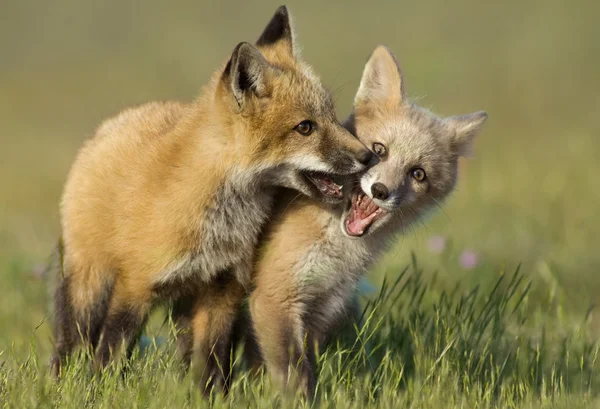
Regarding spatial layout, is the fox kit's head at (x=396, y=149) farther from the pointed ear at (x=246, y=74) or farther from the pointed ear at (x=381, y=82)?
the pointed ear at (x=246, y=74)

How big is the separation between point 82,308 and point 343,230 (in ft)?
5.02

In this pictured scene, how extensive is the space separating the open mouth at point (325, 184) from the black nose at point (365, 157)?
230 millimetres

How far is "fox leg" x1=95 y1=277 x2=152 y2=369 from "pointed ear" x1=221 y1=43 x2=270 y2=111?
1098mm

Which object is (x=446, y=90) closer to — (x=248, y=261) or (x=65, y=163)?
(x=65, y=163)

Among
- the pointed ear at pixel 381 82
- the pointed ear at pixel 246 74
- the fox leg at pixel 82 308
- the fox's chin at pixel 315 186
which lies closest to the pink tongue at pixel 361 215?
the fox's chin at pixel 315 186

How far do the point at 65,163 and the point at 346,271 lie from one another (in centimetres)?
1068

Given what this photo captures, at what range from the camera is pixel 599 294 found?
7000 millimetres

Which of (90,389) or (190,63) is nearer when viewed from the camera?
(90,389)

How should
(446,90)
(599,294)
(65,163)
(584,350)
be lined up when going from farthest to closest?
(446,90), (65,163), (599,294), (584,350)

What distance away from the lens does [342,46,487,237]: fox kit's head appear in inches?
172

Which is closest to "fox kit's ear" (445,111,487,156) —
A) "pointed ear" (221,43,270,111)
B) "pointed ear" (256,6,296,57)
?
"pointed ear" (256,6,296,57)

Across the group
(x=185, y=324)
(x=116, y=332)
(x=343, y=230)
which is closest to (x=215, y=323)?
(x=185, y=324)

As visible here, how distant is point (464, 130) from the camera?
496 cm

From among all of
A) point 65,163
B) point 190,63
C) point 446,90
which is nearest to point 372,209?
point 65,163
